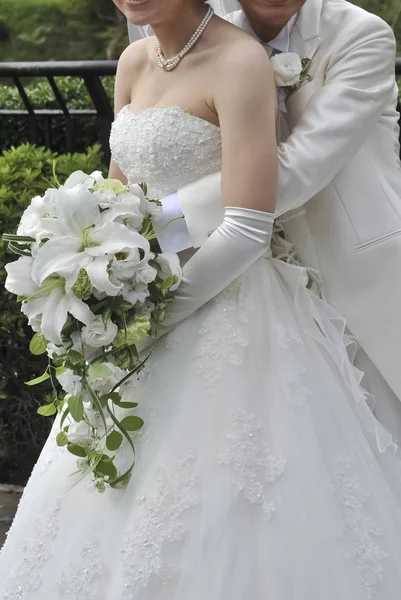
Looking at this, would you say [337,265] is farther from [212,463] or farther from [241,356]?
[212,463]

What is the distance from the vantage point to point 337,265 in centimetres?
228

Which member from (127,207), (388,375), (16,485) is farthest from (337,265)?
(16,485)

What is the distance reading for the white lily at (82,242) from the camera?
5.79ft

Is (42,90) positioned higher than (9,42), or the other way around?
(42,90)

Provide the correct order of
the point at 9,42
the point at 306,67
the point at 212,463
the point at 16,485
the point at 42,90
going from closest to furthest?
the point at 212,463, the point at 306,67, the point at 16,485, the point at 42,90, the point at 9,42

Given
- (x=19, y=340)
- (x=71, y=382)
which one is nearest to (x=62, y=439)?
(x=71, y=382)

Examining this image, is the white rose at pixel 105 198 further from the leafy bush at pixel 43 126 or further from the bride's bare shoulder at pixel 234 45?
the leafy bush at pixel 43 126

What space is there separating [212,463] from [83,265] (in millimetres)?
560

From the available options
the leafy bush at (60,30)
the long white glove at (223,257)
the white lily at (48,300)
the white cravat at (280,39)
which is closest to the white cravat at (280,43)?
the white cravat at (280,39)

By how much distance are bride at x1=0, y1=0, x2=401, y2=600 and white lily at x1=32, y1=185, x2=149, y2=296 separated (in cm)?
27

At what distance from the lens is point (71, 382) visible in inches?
77.1

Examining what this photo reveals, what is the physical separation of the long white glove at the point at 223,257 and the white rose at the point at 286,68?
0.38 m

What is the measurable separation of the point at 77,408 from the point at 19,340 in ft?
5.25

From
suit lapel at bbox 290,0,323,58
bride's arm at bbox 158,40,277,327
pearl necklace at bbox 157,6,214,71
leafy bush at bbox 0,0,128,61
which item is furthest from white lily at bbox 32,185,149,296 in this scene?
leafy bush at bbox 0,0,128,61
